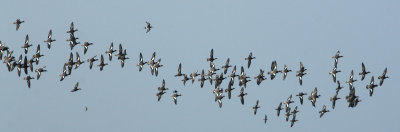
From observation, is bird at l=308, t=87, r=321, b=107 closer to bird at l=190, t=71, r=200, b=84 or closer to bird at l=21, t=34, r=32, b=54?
bird at l=190, t=71, r=200, b=84

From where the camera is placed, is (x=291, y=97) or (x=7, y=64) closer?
(x=7, y=64)

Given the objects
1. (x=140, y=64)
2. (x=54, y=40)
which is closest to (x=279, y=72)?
(x=140, y=64)

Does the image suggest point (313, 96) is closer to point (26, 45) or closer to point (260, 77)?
point (260, 77)

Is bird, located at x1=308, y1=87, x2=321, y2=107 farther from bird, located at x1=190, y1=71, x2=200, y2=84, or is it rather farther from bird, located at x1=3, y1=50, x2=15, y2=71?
bird, located at x1=3, y1=50, x2=15, y2=71

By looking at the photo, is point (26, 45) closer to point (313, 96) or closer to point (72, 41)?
point (72, 41)

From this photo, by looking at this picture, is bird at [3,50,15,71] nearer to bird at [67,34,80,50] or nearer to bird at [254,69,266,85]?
bird at [67,34,80,50]

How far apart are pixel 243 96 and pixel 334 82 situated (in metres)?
15.4

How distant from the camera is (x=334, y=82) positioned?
191875 millimetres

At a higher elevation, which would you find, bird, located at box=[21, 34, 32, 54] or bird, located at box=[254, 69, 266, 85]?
bird, located at box=[21, 34, 32, 54]

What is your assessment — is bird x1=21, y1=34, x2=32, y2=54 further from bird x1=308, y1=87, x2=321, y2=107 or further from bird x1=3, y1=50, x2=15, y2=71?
bird x1=308, y1=87, x2=321, y2=107

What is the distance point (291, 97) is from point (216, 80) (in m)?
16.6

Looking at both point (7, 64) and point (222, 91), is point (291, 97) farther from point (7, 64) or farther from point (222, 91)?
A: point (7, 64)

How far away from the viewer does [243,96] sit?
19400 cm

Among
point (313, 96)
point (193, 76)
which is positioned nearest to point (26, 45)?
point (193, 76)
